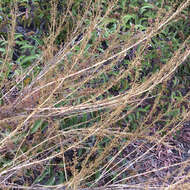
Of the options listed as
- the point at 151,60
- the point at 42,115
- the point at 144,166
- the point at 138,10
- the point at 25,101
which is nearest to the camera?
the point at 42,115

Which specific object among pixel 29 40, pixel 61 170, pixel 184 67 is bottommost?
pixel 61 170

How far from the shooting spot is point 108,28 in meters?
3.67

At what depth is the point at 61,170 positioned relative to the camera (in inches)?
104

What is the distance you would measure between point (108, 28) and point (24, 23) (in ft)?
3.27

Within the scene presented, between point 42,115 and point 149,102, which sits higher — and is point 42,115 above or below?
above

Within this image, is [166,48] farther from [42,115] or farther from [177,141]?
[42,115]

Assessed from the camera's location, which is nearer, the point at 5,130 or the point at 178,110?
the point at 5,130

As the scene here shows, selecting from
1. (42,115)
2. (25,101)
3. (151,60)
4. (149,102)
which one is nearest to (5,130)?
(25,101)

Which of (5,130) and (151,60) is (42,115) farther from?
(151,60)

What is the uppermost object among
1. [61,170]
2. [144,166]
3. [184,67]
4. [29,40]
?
[29,40]

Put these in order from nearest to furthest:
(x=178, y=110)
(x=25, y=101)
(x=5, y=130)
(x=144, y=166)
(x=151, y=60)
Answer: (x=25, y=101) < (x=5, y=130) < (x=144, y=166) < (x=178, y=110) < (x=151, y=60)

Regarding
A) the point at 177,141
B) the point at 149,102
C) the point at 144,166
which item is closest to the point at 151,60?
the point at 149,102

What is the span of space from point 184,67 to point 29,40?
189 cm

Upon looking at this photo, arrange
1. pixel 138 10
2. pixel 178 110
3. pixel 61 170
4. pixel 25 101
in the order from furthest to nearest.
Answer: pixel 138 10 < pixel 178 110 < pixel 61 170 < pixel 25 101
